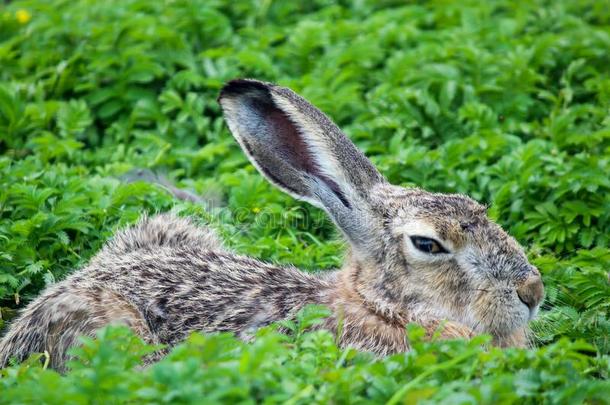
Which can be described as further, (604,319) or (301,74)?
(301,74)

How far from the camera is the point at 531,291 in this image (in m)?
6.77

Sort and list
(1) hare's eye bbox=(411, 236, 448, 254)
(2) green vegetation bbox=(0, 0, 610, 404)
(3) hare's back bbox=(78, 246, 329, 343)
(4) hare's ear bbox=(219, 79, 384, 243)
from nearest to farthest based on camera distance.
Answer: (2) green vegetation bbox=(0, 0, 610, 404), (1) hare's eye bbox=(411, 236, 448, 254), (3) hare's back bbox=(78, 246, 329, 343), (4) hare's ear bbox=(219, 79, 384, 243)

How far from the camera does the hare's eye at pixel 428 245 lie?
689cm

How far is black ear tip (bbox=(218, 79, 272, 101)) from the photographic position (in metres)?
7.37

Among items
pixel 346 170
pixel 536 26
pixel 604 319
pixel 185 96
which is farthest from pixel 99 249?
pixel 536 26

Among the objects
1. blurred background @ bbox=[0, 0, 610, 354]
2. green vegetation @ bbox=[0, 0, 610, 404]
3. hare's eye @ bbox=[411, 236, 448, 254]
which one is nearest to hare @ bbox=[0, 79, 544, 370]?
hare's eye @ bbox=[411, 236, 448, 254]

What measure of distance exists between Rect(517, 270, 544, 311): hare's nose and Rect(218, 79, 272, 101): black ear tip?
2.08 meters

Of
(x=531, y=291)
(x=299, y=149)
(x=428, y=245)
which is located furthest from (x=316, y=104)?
(x=531, y=291)

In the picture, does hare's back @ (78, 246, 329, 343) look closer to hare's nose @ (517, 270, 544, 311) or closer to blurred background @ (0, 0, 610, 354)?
blurred background @ (0, 0, 610, 354)

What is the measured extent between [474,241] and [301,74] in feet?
14.5

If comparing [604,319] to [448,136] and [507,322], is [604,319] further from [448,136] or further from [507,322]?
[448,136]

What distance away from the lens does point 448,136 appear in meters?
9.81

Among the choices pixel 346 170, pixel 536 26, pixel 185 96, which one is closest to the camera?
pixel 346 170

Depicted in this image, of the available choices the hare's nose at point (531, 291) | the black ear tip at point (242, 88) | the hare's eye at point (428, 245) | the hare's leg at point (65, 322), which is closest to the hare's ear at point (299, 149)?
the black ear tip at point (242, 88)
